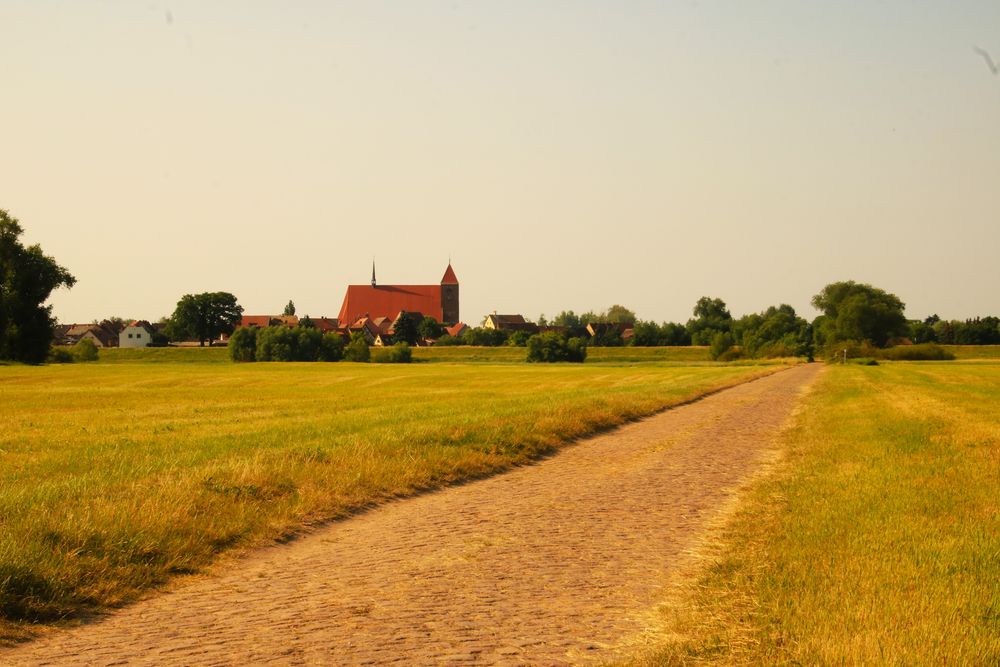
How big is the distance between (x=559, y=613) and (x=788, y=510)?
5.41 m

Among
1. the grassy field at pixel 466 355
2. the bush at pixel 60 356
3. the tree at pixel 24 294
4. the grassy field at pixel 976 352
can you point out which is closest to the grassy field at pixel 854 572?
the tree at pixel 24 294

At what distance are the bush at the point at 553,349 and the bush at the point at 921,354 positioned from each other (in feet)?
142

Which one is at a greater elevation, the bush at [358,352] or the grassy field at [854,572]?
the bush at [358,352]

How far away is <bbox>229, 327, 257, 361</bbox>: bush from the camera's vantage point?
123 metres

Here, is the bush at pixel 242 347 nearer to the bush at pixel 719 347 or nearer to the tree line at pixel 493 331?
the tree line at pixel 493 331

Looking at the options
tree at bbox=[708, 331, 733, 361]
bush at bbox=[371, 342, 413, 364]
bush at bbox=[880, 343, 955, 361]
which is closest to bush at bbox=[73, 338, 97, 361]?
bush at bbox=[371, 342, 413, 364]

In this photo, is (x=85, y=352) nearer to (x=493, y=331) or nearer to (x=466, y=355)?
(x=466, y=355)

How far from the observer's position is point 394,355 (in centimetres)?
12338

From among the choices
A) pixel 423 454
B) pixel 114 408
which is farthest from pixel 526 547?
pixel 114 408

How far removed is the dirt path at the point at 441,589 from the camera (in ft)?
21.5

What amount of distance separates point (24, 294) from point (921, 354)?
109 m

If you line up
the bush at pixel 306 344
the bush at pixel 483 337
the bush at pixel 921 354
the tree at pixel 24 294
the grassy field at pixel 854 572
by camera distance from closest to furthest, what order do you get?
1. the grassy field at pixel 854 572
2. the tree at pixel 24 294
3. the bush at pixel 306 344
4. the bush at pixel 921 354
5. the bush at pixel 483 337

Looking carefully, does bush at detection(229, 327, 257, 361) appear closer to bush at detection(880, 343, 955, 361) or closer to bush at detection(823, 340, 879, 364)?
bush at detection(823, 340, 879, 364)

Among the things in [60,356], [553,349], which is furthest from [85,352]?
[553,349]
